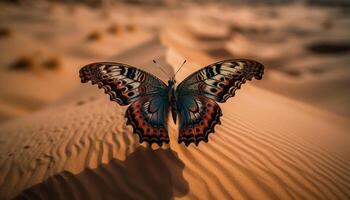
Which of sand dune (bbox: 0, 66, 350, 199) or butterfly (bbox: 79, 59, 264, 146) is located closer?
sand dune (bbox: 0, 66, 350, 199)

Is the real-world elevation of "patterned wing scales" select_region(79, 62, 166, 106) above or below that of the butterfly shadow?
above

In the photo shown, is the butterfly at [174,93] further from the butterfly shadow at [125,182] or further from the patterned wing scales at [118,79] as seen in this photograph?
the butterfly shadow at [125,182]

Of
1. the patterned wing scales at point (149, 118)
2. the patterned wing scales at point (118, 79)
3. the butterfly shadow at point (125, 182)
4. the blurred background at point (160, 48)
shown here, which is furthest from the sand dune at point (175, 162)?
the blurred background at point (160, 48)

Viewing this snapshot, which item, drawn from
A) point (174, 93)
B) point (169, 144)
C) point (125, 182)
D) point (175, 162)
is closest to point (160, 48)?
point (174, 93)

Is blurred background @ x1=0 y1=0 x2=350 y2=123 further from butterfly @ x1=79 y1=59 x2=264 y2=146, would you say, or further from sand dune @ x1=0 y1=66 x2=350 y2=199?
butterfly @ x1=79 y1=59 x2=264 y2=146

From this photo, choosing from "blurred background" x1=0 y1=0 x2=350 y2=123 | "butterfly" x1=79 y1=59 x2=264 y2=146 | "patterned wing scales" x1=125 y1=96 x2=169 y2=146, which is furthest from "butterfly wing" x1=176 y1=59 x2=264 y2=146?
"blurred background" x1=0 y1=0 x2=350 y2=123

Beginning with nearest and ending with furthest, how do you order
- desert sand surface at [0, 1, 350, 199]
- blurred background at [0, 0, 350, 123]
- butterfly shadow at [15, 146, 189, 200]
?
butterfly shadow at [15, 146, 189, 200] → desert sand surface at [0, 1, 350, 199] → blurred background at [0, 0, 350, 123]

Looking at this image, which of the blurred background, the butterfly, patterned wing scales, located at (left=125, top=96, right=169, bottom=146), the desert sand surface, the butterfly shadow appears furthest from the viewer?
the blurred background

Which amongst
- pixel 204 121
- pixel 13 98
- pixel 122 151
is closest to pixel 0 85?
pixel 13 98
